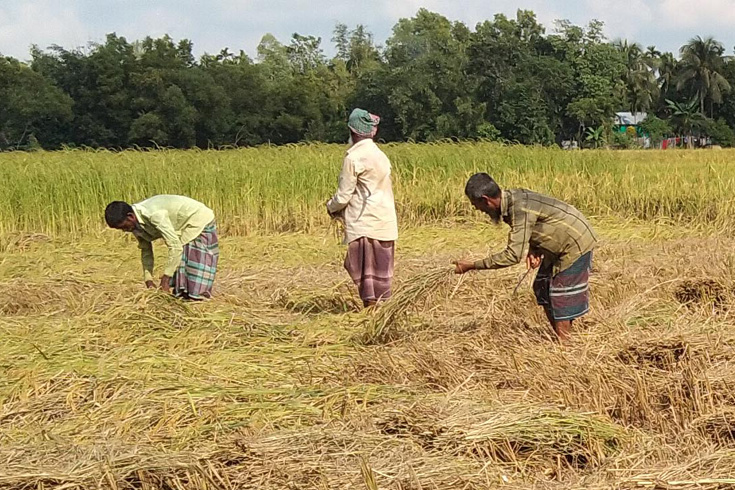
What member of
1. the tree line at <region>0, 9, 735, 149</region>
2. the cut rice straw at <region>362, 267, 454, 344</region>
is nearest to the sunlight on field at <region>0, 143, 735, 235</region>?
the cut rice straw at <region>362, 267, 454, 344</region>

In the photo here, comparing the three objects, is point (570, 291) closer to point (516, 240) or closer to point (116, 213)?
point (516, 240)

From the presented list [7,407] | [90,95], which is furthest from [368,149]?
[90,95]

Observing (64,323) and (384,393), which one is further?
(64,323)

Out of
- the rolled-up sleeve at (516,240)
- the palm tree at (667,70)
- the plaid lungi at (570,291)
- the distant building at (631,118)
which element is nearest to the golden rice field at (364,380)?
the plaid lungi at (570,291)

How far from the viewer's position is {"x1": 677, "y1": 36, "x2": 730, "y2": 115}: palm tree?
187 feet

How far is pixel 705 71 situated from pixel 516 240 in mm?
59104

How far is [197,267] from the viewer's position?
17.6 ft

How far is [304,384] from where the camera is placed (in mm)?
3754

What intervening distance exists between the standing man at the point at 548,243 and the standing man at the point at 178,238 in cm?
191

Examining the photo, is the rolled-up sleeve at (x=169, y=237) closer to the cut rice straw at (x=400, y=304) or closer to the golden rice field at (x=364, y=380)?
the golden rice field at (x=364, y=380)

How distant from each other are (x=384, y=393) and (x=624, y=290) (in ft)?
8.45

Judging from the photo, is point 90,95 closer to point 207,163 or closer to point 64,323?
point 207,163

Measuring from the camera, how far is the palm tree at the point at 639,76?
188ft

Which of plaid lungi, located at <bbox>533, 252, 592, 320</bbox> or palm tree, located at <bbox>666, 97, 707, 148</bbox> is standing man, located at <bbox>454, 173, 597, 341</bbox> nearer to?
plaid lungi, located at <bbox>533, 252, 592, 320</bbox>
